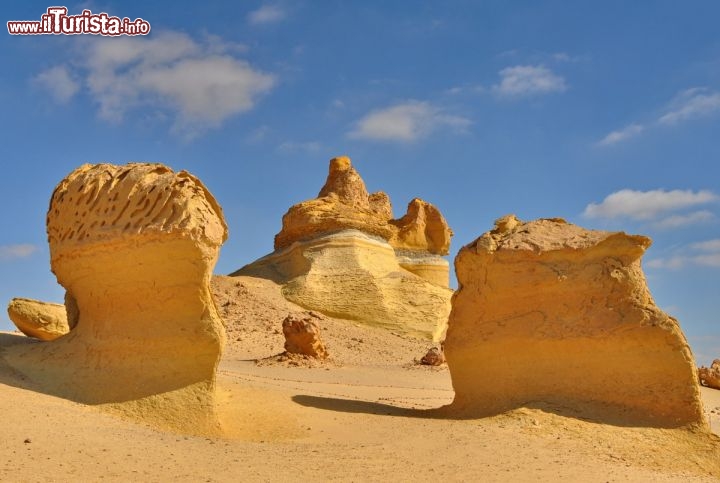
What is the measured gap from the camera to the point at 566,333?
8.39 meters

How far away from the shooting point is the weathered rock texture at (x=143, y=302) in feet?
24.6

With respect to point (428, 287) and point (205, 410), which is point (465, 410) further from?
point (428, 287)

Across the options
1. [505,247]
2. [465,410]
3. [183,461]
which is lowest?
[183,461]

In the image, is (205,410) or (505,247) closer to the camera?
(205,410)

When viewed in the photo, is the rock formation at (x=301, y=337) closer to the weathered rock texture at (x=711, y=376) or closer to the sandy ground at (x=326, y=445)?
the sandy ground at (x=326, y=445)

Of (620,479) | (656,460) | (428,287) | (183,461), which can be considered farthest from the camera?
(428,287)

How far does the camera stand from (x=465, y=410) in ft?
29.2

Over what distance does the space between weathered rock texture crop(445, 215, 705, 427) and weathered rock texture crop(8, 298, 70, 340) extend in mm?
5219

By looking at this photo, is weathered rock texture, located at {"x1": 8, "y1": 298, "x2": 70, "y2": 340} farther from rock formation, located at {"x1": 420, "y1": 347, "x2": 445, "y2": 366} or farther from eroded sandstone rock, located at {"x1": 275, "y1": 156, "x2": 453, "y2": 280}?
eroded sandstone rock, located at {"x1": 275, "y1": 156, "x2": 453, "y2": 280}

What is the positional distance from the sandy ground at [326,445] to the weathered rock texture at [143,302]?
40 centimetres

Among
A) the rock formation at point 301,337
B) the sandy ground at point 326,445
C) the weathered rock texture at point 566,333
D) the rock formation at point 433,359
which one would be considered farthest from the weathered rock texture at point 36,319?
the rock formation at point 433,359

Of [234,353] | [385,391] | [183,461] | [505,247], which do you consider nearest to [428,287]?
[234,353]

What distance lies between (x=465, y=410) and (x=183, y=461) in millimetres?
4007

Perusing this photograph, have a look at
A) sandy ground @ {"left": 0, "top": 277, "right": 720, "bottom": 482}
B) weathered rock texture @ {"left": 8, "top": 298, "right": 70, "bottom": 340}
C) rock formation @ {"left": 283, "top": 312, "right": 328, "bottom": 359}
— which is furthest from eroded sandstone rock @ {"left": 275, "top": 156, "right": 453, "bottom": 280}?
weathered rock texture @ {"left": 8, "top": 298, "right": 70, "bottom": 340}
